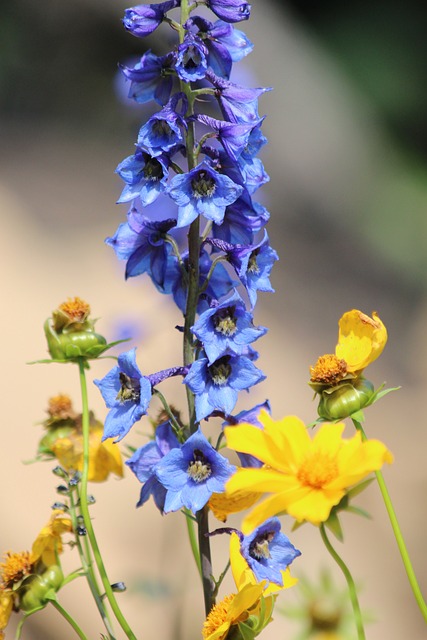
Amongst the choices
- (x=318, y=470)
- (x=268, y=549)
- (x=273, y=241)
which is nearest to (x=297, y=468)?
(x=318, y=470)

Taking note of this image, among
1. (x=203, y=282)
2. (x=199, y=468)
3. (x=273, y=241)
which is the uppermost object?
(x=273, y=241)

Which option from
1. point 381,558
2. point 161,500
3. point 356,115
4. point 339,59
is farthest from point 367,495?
point 339,59

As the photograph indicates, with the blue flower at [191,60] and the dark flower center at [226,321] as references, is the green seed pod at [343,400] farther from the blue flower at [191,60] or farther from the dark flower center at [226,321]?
the blue flower at [191,60]

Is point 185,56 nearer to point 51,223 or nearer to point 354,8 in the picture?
point 51,223

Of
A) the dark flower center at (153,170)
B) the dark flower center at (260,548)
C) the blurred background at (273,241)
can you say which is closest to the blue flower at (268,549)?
the dark flower center at (260,548)

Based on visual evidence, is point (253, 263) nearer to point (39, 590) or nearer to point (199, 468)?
point (199, 468)

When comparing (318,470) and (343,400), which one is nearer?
(318,470)
